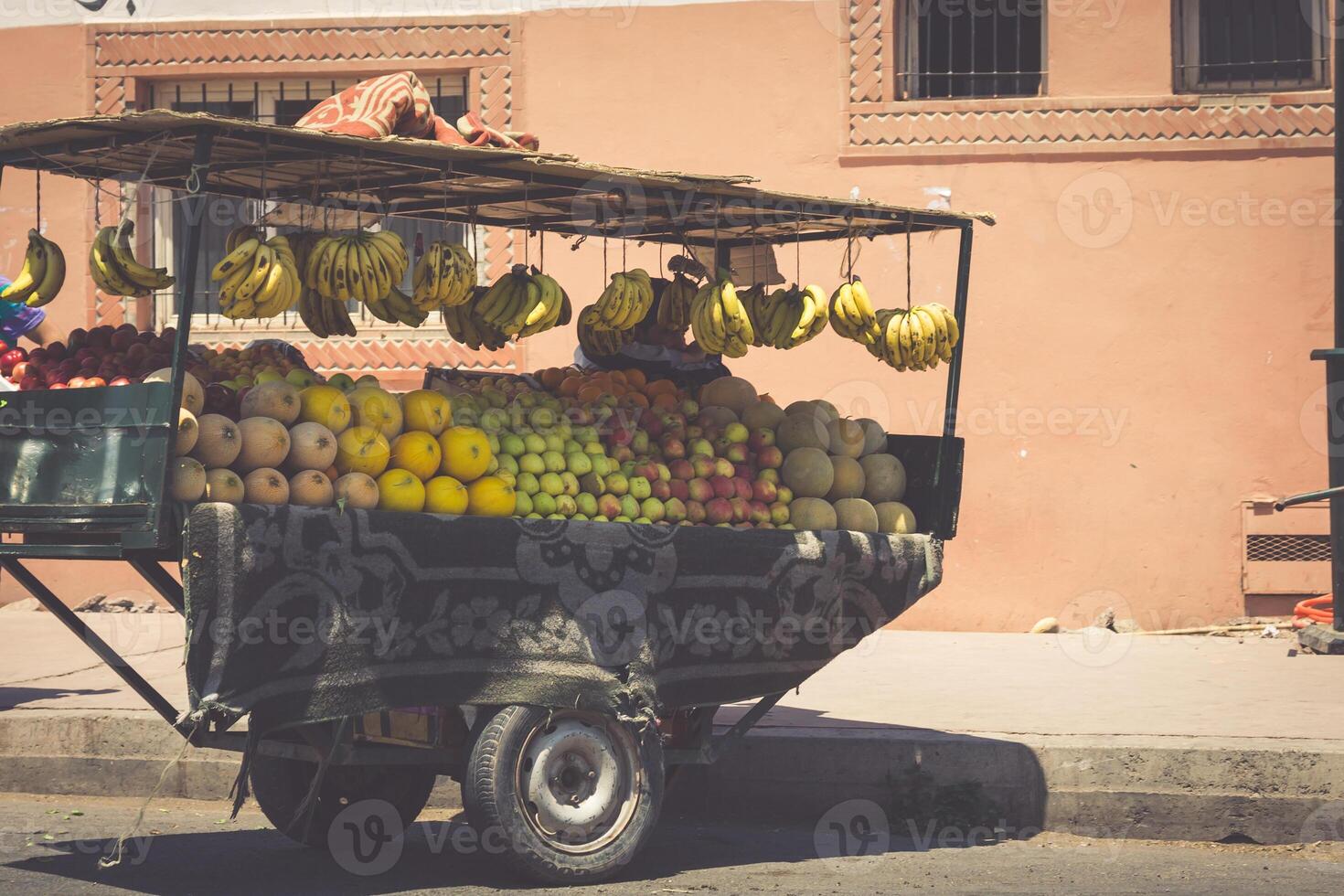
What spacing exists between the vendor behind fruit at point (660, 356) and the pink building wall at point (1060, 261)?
11.3ft

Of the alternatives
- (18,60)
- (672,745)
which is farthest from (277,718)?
(18,60)

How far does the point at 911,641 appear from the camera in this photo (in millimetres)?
10195

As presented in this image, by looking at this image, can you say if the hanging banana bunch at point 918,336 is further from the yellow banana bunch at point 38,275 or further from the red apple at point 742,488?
the yellow banana bunch at point 38,275

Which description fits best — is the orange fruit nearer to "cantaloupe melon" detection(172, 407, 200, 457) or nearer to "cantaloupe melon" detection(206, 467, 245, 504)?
"cantaloupe melon" detection(206, 467, 245, 504)

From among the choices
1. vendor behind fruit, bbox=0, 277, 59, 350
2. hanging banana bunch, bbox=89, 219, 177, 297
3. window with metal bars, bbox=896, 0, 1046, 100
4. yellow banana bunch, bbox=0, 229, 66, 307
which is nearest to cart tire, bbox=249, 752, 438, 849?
hanging banana bunch, bbox=89, 219, 177, 297

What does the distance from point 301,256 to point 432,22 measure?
5.53 meters

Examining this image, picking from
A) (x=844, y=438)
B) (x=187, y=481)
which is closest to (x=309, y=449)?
(x=187, y=481)

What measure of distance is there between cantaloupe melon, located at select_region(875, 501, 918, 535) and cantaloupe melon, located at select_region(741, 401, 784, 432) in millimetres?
537

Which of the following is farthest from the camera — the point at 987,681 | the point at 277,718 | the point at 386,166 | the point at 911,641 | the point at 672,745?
the point at 911,641

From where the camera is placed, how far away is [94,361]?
5184mm

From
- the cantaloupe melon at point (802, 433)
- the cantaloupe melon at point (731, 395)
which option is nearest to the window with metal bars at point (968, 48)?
the cantaloupe melon at point (731, 395)

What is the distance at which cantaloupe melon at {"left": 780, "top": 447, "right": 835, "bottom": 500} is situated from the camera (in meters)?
6.33

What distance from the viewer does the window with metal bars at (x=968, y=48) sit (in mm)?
10906

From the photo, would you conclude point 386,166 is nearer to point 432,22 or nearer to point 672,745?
point 672,745
